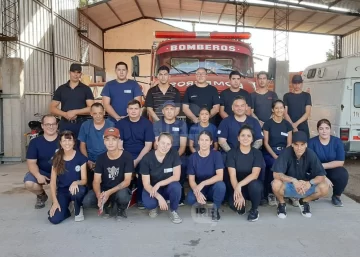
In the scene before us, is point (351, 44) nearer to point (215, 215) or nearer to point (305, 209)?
point (305, 209)

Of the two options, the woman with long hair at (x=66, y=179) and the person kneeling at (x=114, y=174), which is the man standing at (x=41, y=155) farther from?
Result: the person kneeling at (x=114, y=174)

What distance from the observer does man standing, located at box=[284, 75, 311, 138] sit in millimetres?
6262

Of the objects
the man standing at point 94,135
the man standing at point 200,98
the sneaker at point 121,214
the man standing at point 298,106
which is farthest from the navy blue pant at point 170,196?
the man standing at point 298,106

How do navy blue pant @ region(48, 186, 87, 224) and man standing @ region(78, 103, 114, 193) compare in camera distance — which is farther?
man standing @ region(78, 103, 114, 193)

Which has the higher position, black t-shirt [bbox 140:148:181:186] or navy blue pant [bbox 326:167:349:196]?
black t-shirt [bbox 140:148:181:186]

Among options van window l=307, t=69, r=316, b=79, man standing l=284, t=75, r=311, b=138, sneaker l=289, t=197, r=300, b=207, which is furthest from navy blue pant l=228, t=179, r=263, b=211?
van window l=307, t=69, r=316, b=79

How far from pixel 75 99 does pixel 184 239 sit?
2.95m

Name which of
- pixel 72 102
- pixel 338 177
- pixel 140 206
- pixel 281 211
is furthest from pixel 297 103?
pixel 72 102

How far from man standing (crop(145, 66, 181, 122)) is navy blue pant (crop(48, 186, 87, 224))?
165 cm

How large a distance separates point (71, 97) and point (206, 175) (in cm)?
252

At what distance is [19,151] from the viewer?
9.30 meters

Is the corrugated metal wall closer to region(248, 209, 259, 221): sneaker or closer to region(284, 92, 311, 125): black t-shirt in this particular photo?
region(284, 92, 311, 125): black t-shirt

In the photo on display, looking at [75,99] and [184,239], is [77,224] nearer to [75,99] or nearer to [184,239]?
[184,239]

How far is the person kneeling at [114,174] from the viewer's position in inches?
172
